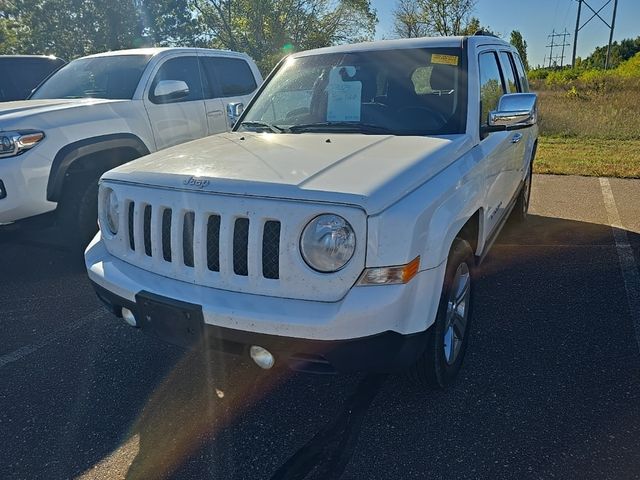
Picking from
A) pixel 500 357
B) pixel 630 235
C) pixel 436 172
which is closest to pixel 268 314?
pixel 436 172

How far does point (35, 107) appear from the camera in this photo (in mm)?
4688

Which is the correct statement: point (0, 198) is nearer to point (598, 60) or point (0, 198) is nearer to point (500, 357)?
point (500, 357)

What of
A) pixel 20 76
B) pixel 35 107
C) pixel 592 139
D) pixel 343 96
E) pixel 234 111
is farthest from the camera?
pixel 592 139

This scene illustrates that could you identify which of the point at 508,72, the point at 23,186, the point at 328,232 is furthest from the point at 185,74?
the point at 328,232

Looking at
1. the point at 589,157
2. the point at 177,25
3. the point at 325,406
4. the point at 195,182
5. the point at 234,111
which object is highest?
the point at 177,25

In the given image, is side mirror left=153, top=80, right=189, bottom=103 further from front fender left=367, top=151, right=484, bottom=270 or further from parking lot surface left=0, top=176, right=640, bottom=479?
front fender left=367, top=151, right=484, bottom=270

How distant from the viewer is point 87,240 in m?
4.88

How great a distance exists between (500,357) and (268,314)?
173cm

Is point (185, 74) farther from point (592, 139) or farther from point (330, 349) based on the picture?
point (592, 139)

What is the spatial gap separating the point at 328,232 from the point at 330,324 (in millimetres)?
364

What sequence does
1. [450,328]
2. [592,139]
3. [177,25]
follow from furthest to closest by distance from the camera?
[177,25] → [592,139] → [450,328]

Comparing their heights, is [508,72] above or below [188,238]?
above

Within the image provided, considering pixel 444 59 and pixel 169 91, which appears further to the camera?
pixel 169 91

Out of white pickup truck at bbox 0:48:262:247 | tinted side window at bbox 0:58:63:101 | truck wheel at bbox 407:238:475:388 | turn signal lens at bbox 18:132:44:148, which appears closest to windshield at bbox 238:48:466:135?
white pickup truck at bbox 0:48:262:247
